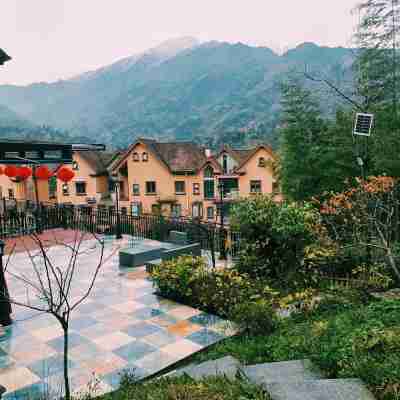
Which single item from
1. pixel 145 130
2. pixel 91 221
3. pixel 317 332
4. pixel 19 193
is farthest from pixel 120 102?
pixel 317 332

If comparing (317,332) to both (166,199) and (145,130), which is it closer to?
(166,199)

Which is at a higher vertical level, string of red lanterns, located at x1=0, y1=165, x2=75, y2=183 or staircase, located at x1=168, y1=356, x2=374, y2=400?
string of red lanterns, located at x1=0, y1=165, x2=75, y2=183

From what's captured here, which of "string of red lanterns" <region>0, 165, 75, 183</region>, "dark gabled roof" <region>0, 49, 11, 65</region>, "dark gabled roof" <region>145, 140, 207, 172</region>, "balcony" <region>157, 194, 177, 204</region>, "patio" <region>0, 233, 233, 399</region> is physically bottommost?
"patio" <region>0, 233, 233, 399</region>

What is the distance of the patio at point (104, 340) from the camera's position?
507 cm

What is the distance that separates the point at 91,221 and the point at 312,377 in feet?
42.3

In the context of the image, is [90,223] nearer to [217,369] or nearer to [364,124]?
[364,124]

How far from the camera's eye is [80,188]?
4162 cm

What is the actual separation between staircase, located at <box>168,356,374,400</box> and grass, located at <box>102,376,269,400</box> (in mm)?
137

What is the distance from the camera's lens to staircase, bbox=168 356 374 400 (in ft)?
10.4

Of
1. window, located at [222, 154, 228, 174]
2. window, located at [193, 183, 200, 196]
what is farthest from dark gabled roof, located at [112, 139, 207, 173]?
window, located at [222, 154, 228, 174]

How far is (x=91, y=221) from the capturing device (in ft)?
50.9

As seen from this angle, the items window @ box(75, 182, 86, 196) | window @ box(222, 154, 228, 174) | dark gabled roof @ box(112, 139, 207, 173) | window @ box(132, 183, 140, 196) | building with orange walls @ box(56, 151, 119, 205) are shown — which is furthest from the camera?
window @ box(75, 182, 86, 196)

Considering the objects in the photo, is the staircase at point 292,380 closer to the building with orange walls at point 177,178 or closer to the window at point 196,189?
the building with orange walls at point 177,178

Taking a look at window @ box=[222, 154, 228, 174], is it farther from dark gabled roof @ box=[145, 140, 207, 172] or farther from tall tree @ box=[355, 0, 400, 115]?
tall tree @ box=[355, 0, 400, 115]
